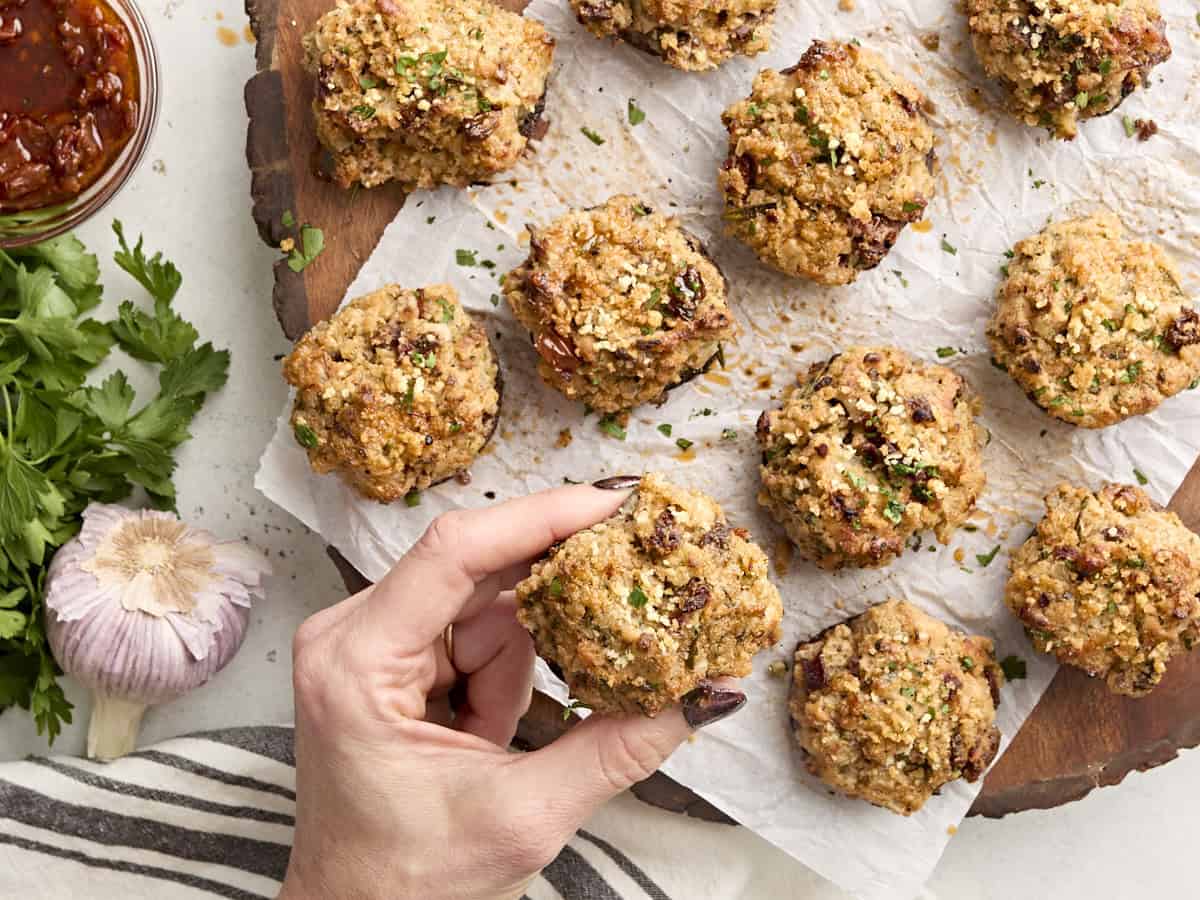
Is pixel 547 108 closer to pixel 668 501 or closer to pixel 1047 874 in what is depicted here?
pixel 668 501

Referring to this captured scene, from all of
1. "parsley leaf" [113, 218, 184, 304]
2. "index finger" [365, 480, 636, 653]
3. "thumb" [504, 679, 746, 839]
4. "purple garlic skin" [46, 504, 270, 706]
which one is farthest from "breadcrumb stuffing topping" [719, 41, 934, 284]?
"purple garlic skin" [46, 504, 270, 706]

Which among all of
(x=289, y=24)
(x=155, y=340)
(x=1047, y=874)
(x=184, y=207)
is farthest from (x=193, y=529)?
(x=1047, y=874)

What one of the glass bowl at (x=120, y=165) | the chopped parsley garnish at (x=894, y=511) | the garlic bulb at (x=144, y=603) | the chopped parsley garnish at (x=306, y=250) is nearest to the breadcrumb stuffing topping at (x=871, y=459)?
the chopped parsley garnish at (x=894, y=511)

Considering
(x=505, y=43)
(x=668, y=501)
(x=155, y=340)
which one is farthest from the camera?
(x=155, y=340)

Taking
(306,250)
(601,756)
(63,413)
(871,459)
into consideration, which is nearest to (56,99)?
(306,250)

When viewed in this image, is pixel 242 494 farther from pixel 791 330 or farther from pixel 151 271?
pixel 791 330

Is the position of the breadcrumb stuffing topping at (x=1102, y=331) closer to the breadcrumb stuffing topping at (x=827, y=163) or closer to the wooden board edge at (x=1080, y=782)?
the breadcrumb stuffing topping at (x=827, y=163)

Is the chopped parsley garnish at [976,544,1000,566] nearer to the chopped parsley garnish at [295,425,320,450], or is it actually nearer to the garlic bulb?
the chopped parsley garnish at [295,425,320,450]
